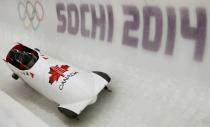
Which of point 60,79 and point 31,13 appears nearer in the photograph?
point 60,79

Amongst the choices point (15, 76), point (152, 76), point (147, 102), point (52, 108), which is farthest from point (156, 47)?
point (15, 76)

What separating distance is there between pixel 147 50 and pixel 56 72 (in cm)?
87

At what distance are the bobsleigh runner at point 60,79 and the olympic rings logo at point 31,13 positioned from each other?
1109mm

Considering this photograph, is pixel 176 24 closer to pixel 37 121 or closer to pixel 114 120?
pixel 114 120

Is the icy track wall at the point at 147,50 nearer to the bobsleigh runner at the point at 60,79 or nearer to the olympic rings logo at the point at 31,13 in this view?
the bobsleigh runner at the point at 60,79

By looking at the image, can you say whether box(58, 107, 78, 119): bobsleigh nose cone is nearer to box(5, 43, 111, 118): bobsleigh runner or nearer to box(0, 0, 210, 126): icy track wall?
box(5, 43, 111, 118): bobsleigh runner

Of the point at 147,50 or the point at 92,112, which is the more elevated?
the point at 147,50

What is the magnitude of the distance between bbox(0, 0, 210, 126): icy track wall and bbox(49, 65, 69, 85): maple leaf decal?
1.53 ft

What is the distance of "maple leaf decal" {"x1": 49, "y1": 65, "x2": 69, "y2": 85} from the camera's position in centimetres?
299

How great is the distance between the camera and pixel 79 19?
3.78m


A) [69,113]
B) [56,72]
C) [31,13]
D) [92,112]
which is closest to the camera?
[69,113]

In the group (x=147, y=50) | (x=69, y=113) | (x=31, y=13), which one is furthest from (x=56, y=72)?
(x=31, y=13)

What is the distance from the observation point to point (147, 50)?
303 centimetres

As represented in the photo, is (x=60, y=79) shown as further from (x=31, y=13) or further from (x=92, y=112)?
(x=31, y=13)
